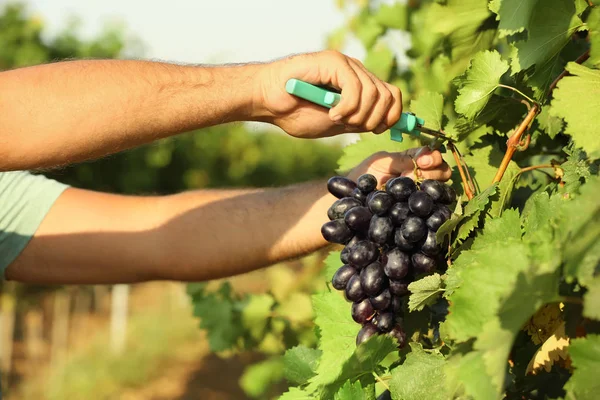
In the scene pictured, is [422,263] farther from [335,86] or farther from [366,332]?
[335,86]

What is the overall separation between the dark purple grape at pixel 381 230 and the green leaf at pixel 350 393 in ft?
0.88

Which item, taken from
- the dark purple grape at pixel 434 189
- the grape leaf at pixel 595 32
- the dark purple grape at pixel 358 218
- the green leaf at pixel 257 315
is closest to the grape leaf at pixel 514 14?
the grape leaf at pixel 595 32

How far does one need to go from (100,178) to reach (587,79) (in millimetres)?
10660

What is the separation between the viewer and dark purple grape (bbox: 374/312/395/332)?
1.28 m

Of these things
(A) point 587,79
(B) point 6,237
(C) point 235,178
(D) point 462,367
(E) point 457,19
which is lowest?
(C) point 235,178

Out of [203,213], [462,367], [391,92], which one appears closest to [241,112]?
[391,92]

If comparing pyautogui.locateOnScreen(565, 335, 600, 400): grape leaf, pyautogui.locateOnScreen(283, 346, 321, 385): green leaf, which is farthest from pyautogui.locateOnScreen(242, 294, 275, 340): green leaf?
pyautogui.locateOnScreen(565, 335, 600, 400): grape leaf

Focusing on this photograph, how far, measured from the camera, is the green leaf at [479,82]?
4.18 ft

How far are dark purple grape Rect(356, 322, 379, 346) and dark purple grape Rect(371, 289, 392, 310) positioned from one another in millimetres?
35

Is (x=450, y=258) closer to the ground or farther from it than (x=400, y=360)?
farther from it

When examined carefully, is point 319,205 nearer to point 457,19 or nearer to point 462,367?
point 457,19

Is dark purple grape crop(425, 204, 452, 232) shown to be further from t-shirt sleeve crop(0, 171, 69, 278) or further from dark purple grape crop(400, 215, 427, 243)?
t-shirt sleeve crop(0, 171, 69, 278)

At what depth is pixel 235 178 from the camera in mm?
14148

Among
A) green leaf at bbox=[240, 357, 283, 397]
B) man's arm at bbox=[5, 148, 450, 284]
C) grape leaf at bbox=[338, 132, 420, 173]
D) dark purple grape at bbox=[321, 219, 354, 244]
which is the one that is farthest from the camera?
green leaf at bbox=[240, 357, 283, 397]
